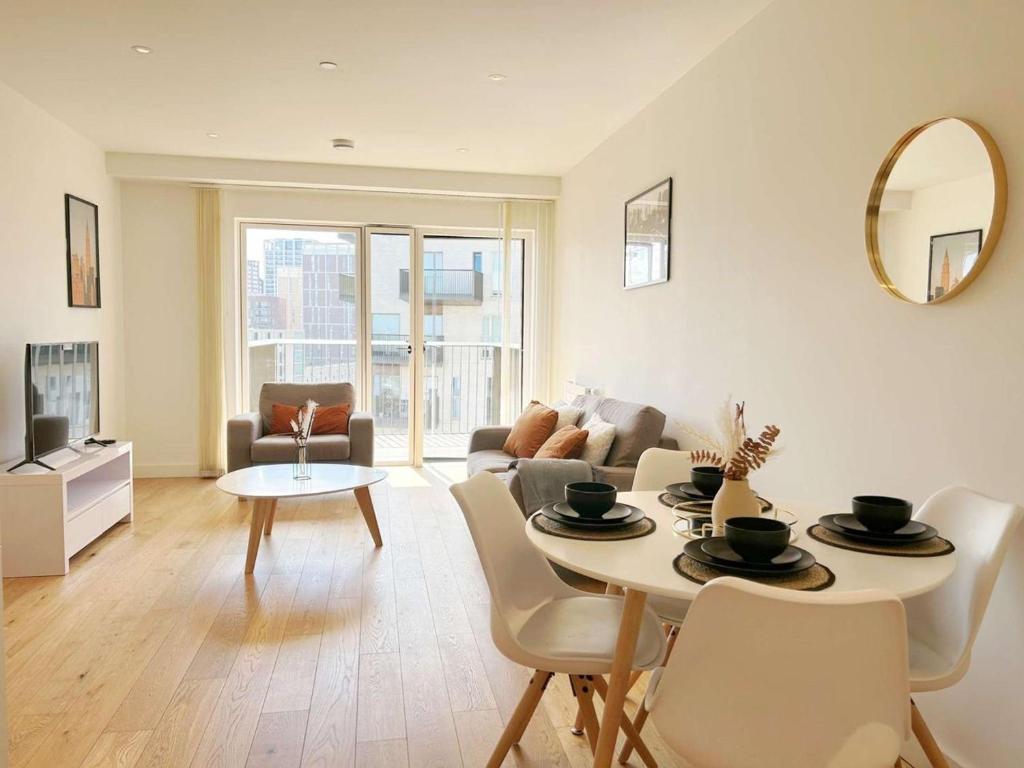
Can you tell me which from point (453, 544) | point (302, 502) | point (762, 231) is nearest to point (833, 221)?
point (762, 231)

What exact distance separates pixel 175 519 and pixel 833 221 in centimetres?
426

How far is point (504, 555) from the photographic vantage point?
2.10m

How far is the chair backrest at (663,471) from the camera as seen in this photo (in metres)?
2.81

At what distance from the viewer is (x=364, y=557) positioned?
4.02 metres

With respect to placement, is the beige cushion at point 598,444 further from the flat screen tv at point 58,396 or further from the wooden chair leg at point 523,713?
the flat screen tv at point 58,396

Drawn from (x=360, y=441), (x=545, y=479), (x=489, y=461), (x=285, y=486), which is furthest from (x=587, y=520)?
(x=360, y=441)

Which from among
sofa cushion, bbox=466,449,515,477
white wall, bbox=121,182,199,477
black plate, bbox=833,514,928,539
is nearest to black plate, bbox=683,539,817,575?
black plate, bbox=833,514,928,539

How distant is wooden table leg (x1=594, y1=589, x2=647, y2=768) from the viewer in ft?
5.57

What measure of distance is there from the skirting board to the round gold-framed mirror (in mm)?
5551

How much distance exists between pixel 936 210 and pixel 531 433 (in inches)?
113

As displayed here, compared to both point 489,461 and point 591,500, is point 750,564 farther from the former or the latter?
point 489,461

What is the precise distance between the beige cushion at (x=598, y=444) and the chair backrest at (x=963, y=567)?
1962 millimetres

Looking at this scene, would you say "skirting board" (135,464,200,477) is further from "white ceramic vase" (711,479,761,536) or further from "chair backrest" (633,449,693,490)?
"white ceramic vase" (711,479,761,536)

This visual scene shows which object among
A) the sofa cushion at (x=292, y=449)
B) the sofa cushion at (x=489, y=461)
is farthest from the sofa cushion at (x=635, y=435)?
the sofa cushion at (x=292, y=449)
